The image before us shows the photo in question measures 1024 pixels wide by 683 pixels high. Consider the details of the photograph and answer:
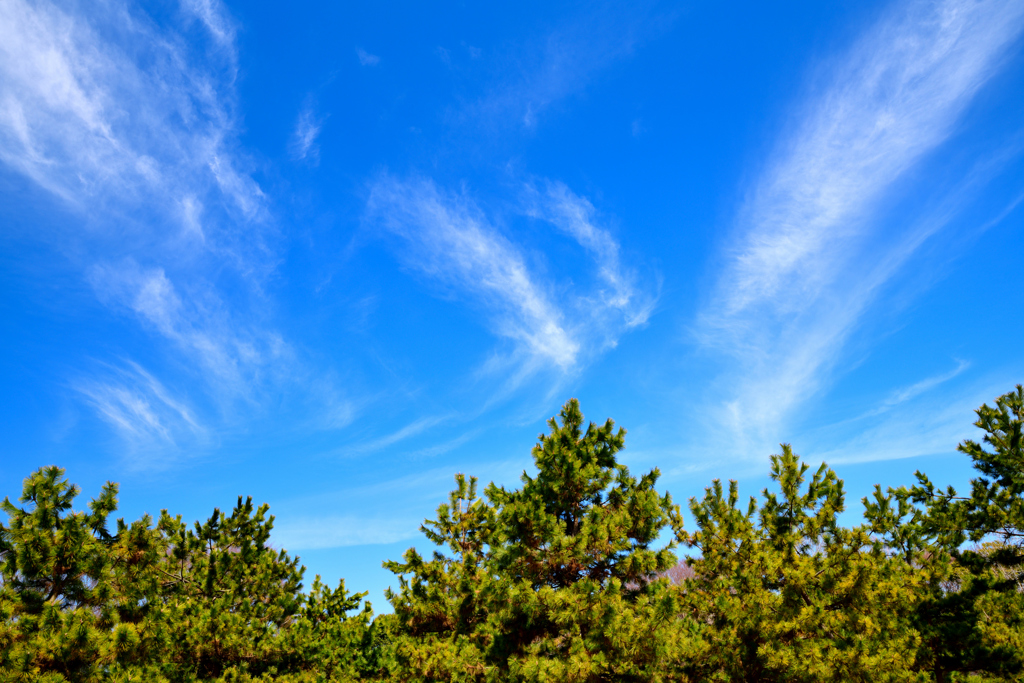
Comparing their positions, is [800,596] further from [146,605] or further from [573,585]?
[146,605]

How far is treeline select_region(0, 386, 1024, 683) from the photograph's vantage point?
9594mm

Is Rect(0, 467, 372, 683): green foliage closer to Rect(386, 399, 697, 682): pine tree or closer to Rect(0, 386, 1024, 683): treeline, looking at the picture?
Rect(0, 386, 1024, 683): treeline

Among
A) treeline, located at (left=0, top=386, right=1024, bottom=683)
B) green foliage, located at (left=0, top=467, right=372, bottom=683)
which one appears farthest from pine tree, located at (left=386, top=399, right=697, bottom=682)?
green foliage, located at (left=0, top=467, right=372, bottom=683)

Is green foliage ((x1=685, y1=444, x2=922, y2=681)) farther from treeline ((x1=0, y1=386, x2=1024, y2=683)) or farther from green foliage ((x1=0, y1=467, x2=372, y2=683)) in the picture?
green foliage ((x1=0, y1=467, x2=372, y2=683))

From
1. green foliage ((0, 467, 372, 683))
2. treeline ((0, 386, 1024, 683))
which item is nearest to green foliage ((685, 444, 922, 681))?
treeline ((0, 386, 1024, 683))

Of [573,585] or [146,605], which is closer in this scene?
[573,585]

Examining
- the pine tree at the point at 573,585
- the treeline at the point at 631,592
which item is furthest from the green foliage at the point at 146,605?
the pine tree at the point at 573,585

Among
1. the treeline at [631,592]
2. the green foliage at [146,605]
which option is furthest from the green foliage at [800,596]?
the green foliage at [146,605]

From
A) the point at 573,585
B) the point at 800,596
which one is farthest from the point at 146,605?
the point at 800,596

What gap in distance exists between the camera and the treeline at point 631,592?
9594 mm

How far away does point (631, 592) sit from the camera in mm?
10875

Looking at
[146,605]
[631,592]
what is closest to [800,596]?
[631,592]

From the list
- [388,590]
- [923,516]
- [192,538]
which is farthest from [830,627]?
[192,538]

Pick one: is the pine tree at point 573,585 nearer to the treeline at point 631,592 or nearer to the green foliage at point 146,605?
the treeline at point 631,592
